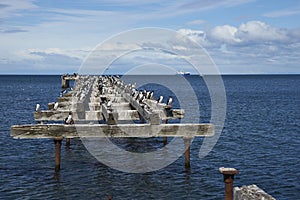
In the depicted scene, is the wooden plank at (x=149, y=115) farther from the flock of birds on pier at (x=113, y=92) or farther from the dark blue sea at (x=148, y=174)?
the dark blue sea at (x=148, y=174)

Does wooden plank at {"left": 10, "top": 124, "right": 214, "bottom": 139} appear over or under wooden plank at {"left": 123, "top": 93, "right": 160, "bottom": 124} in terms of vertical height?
under

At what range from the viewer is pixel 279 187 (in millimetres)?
17422

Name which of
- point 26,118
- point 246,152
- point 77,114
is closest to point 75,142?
point 77,114

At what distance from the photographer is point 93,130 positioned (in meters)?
15.2

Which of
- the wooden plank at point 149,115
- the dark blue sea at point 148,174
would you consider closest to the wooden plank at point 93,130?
the wooden plank at point 149,115

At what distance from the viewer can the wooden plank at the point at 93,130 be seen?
15.2 metres

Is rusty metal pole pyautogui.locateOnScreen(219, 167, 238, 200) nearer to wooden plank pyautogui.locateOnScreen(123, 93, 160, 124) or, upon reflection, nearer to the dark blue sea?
wooden plank pyautogui.locateOnScreen(123, 93, 160, 124)

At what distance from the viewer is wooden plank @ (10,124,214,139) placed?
50.0 feet

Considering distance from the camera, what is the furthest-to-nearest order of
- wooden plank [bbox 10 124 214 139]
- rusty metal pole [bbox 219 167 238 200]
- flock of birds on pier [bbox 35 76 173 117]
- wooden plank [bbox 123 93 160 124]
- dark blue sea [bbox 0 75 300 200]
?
flock of birds on pier [bbox 35 76 173 117], dark blue sea [bbox 0 75 300 200], wooden plank [bbox 123 93 160 124], wooden plank [bbox 10 124 214 139], rusty metal pole [bbox 219 167 238 200]

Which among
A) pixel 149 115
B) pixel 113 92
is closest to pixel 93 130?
pixel 149 115

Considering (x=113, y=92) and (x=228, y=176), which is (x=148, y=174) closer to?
(x=228, y=176)

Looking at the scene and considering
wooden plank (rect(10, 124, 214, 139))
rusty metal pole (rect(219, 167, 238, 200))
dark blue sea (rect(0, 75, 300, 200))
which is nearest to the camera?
rusty metal pole (rect(219, 167, 238, 200))

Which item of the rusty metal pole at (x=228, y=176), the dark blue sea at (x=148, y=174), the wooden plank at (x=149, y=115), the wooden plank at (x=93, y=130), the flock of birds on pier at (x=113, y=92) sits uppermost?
the flock of birds on pier at (x=113, y=92)

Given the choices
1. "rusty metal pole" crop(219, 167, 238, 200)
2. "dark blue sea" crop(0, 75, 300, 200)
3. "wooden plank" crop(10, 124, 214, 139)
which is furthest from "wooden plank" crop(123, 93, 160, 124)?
"rusty metal pole" crop(219, 167, 238, 200)
